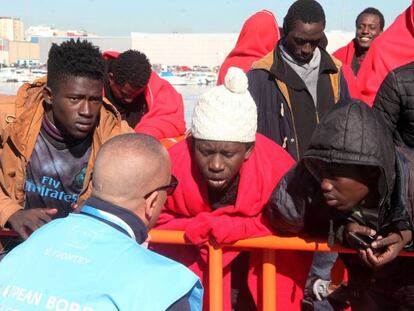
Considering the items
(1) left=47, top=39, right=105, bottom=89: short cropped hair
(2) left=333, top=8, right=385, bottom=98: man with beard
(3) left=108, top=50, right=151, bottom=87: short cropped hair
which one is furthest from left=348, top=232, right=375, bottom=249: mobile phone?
(2) left=333, top=8, right=385, bottom=98: man with beard

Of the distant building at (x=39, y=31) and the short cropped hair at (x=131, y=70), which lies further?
the distant building at (x=39, y=31)

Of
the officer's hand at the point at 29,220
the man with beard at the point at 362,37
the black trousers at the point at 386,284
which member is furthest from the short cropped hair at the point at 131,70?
the man with beard at the point at 362,37

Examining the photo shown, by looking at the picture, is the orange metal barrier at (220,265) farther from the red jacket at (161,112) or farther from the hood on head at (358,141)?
the red jacket at (161,112)

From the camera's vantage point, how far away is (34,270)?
6.38 ft

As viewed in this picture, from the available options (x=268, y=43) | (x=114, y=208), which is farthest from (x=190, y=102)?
(x=114, y=208)

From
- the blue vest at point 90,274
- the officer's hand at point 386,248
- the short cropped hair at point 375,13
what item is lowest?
the officer's hand at point 386,248

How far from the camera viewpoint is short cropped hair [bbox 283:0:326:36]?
167 inches

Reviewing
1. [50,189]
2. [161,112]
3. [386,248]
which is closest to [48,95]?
[50,189]

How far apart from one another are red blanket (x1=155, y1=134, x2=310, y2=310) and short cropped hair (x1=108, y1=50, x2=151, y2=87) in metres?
1.43

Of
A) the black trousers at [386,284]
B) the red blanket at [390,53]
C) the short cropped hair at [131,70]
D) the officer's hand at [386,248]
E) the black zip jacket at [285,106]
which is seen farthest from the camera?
the short cropped hair at [131,70]

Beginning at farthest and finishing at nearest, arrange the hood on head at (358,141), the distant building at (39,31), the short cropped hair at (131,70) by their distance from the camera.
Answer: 1. the distant building at (39,31)
2. the short cropped hair at (131,70)
3. the hood on head at (358,141)

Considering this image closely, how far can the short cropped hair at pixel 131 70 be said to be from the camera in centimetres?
459

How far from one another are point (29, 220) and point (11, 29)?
139 metres

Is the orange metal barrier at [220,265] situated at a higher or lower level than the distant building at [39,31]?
higher
